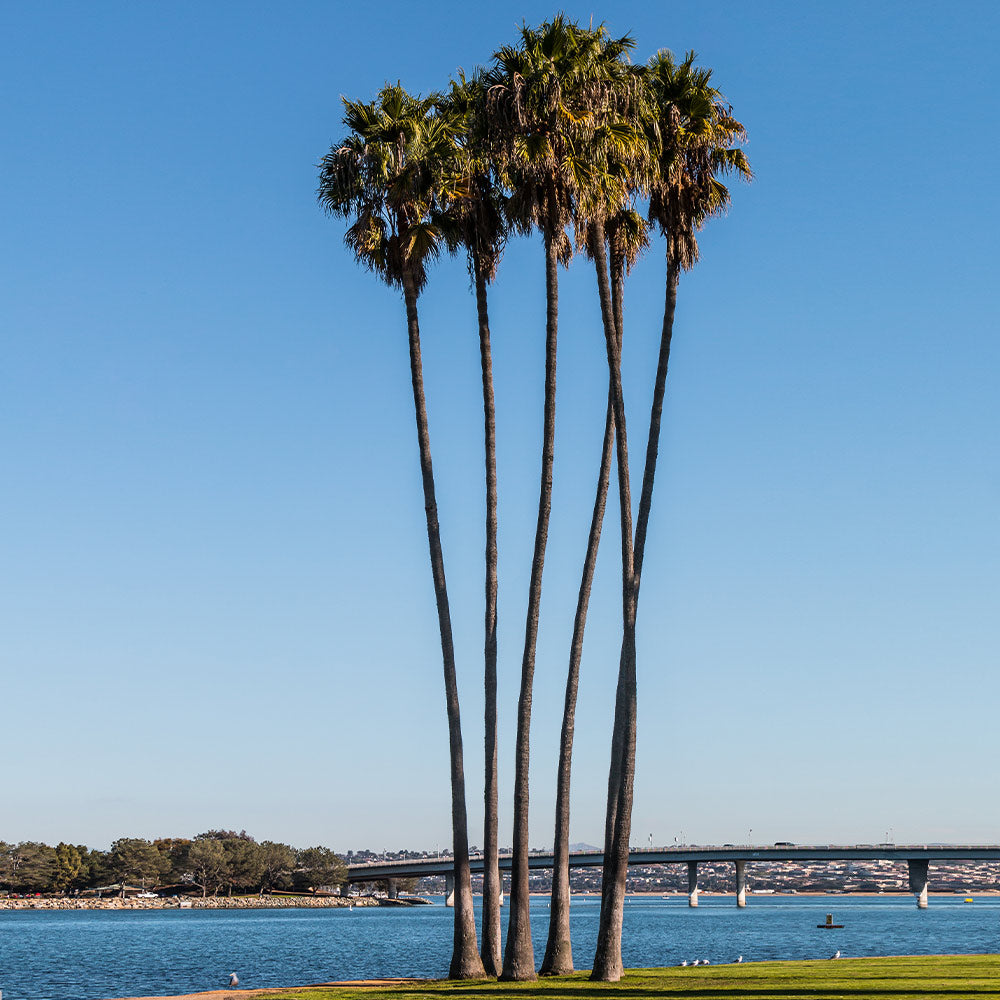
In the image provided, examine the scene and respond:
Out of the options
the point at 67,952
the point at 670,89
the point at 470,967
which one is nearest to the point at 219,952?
the point at 67,952

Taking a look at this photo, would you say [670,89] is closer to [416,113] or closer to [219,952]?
[416,113]

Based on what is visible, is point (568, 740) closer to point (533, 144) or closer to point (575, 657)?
point (575, 657)

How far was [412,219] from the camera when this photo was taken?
3591cm

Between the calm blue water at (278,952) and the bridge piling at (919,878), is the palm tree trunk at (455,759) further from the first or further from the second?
Result: the bridge piling at (919,878)

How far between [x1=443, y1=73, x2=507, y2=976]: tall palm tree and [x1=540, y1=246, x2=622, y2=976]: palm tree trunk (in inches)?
68.0

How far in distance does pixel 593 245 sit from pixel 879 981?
20464 mm

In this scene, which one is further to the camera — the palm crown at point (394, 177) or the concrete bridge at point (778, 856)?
the concrete bridge at point (778, 856)

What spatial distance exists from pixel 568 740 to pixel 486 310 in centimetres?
1254

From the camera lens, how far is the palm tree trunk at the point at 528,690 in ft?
109

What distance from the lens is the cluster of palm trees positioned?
1302 inches

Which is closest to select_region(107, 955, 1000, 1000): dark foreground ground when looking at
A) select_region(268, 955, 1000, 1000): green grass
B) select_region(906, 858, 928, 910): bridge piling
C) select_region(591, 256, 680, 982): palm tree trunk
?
select_region(268, 955, 1000, 1000): green grass

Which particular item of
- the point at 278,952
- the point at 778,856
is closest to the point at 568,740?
the point at 278,952

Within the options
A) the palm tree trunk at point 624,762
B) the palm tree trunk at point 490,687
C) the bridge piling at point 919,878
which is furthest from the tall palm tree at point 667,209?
the bridge piling at point 919,878

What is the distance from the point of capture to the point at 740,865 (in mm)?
190750
